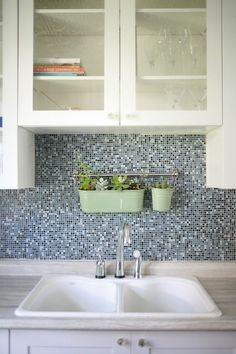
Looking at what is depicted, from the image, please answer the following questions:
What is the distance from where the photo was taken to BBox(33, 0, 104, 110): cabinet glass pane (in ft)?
4.47

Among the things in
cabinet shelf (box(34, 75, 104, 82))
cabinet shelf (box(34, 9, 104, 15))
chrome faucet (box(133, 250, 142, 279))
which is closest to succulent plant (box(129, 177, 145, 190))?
chrome faucet (box(133, 250, 142, 279))

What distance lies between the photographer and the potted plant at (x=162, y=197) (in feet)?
5.07

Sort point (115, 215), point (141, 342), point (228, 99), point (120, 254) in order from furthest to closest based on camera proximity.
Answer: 1. point (115, 215)
2. point (120, 254)
3. point (228, 99)
4. point (141, 342)

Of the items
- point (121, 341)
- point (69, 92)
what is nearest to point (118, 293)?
point (121, 341)

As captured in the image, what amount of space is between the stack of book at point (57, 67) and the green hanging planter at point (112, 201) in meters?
0.61

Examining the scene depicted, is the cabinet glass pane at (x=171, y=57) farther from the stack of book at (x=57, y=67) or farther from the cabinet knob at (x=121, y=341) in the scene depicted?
the cabinet knob at (x=121, y=341)

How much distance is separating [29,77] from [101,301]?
3.85 ft

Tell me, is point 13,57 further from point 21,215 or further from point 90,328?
point 90,328

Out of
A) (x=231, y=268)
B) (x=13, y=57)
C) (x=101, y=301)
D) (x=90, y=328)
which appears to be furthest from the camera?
(x=231, y=268)

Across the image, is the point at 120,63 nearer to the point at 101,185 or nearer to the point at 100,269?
the point at 101,185

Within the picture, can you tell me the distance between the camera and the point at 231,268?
160 cm

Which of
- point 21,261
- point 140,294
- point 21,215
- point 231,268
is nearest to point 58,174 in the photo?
point 21,215

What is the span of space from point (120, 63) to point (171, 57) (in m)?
0.27

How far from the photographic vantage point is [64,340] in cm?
114
